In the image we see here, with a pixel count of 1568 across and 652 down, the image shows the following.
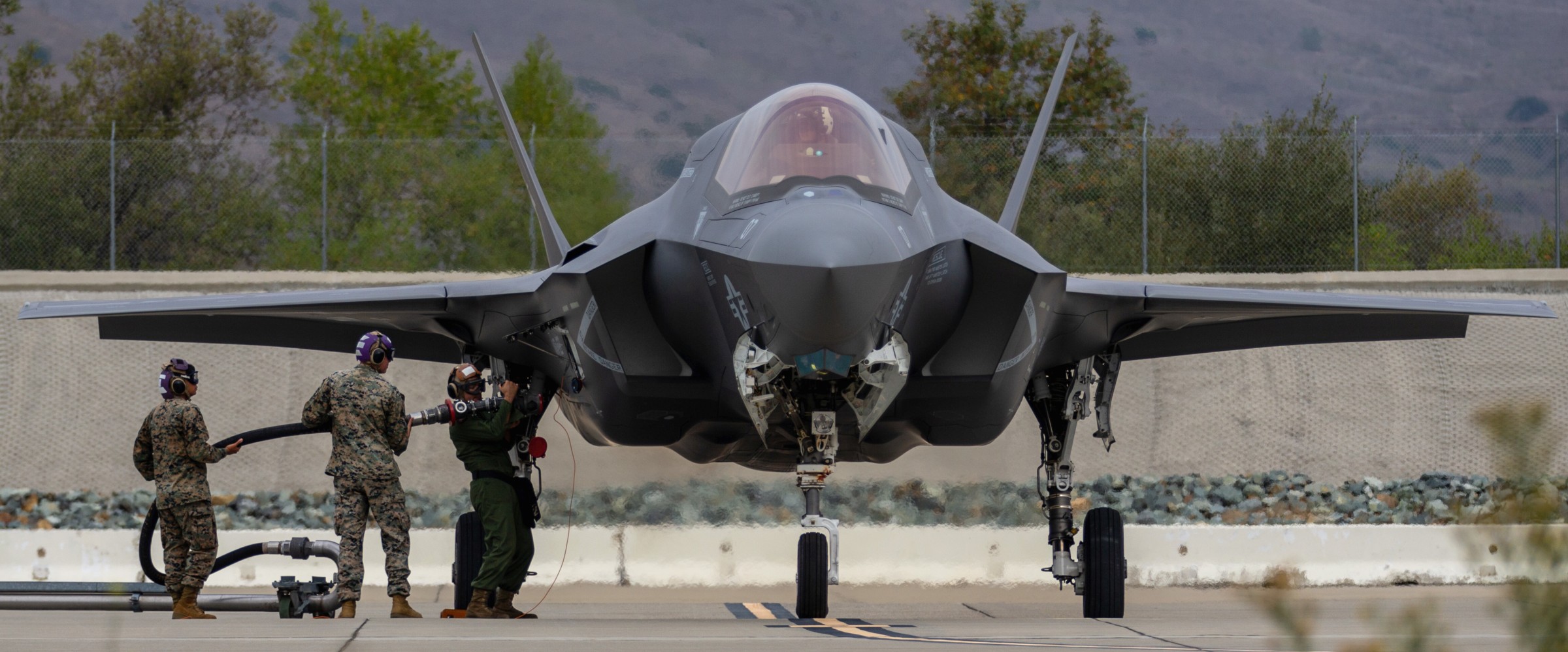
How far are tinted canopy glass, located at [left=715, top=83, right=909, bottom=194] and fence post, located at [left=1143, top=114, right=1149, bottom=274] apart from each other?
14155 mm

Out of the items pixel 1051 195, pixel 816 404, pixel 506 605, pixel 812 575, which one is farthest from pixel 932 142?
pixel 816 404

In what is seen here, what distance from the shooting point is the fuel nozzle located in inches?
362

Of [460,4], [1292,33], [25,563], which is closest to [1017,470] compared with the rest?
[25,563]

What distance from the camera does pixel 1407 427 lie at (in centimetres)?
2108

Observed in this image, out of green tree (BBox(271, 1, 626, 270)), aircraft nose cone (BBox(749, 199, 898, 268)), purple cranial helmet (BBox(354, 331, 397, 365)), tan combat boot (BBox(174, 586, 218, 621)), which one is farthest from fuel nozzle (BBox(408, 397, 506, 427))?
green tree (BBox(271, 1, 626, 270))

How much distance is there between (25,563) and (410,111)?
121 ft

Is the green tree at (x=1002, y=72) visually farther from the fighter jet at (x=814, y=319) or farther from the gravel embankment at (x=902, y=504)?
the fighter jet at (x=814, y=319)

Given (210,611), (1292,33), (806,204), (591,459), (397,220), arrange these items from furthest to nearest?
(1292,33)
(397,220)
(591,459)
(210,611)
(806,204)

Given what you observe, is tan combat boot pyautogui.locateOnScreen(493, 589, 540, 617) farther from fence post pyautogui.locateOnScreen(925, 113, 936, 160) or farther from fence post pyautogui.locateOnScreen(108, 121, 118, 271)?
fence post pyautogui.locateOnScreen(108, 121, 118, 271)

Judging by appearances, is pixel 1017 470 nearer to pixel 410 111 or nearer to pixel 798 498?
pixel 798 498

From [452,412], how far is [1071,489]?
4095 mm

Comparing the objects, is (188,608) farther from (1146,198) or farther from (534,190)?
(1146,198)

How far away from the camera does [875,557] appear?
45.0 ft

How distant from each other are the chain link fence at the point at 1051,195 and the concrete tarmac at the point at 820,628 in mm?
10515
